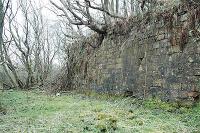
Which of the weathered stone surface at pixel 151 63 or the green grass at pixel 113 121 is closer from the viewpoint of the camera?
the green grass at pixel 113 121

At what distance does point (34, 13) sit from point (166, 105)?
16527 mm

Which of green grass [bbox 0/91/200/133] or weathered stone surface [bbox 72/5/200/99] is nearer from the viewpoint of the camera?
green grass [bbox 0/91/200/133]

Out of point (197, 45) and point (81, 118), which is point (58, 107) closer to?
point (81, 118)

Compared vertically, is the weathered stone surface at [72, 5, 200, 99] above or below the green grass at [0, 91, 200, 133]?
above

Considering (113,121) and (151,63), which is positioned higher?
(151,63)

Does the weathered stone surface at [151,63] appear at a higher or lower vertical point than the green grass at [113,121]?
higher

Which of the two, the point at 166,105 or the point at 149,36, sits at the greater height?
the point at 149,36

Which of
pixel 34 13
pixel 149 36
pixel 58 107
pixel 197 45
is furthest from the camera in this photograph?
pixel 34 13

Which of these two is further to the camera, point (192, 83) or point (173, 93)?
point (173, 93)

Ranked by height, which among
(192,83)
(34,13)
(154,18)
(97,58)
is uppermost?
(34,13)

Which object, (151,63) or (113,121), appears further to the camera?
(151,63)

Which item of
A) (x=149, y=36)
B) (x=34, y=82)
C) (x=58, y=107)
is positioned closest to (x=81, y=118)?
(x=58, y=107)

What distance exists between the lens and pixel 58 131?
5.20m

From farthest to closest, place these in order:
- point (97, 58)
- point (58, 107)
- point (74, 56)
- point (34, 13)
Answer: point (34, 13) → point (74, 56) → point (97, 58) → point (58, 107)
